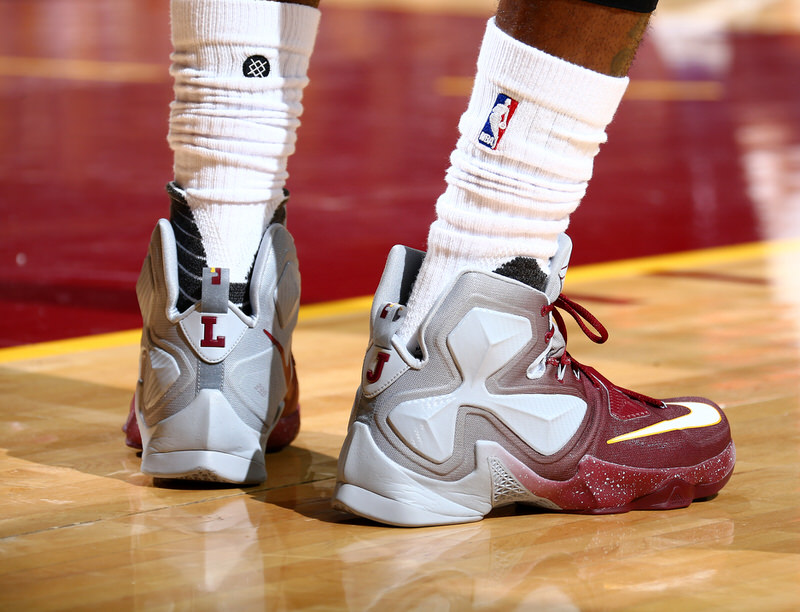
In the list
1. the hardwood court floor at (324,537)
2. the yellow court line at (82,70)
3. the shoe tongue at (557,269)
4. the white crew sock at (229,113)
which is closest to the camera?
the hardwood court floor at (324,537)

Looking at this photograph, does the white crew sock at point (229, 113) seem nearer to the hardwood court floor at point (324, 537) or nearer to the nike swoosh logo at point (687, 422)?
the hardwood court floor at point (324, 537)

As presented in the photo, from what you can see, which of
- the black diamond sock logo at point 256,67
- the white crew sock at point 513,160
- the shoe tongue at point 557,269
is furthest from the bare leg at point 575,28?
the black diamond sock logo at point 256,67

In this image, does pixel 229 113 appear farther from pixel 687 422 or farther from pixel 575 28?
pixel 687 422

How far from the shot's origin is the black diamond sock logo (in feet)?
4.76

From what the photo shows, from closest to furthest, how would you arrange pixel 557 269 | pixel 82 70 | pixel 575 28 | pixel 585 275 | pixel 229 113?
pixel 575 28, pixel 557 269, pixel 229 113, pixel 585 275, pixel 82 70

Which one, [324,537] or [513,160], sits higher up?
[513,160]

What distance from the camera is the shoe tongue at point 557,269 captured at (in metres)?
1.32

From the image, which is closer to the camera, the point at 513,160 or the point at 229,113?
the point at 513,160

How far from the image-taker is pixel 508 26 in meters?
1.24

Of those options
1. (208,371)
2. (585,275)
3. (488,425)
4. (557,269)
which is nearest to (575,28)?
(557,269)

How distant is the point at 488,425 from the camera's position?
4.21ft

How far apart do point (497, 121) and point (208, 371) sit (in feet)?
1.44

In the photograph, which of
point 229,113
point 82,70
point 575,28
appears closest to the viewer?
point 575,28

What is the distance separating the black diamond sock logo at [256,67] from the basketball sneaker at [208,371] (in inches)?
6.7
